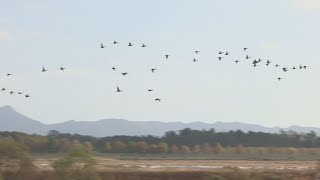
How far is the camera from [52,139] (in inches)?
4274

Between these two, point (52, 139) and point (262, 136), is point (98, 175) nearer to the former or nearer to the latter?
point (52, 139)

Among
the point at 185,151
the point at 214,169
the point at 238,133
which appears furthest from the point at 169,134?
the point at 214,169

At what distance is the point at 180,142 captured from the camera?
131500mm

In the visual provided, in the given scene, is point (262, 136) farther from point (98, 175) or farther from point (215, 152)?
point (98, 175)

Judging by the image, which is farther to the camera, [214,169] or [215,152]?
[215,152]

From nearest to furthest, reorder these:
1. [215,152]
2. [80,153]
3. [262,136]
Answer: [80,153] → [215,152] → [262,136]

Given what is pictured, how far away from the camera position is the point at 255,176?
5741 centimetres

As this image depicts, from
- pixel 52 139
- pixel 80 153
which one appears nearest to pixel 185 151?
pixel 52 139

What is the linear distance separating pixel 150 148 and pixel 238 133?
30967 mm

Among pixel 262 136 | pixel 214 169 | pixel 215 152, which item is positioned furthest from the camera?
pixel 262 136

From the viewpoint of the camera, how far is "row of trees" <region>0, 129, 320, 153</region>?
105000 mm

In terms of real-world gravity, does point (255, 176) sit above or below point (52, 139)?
below

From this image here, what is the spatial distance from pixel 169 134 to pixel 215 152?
3429cm

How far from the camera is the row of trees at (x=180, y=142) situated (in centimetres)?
10500
